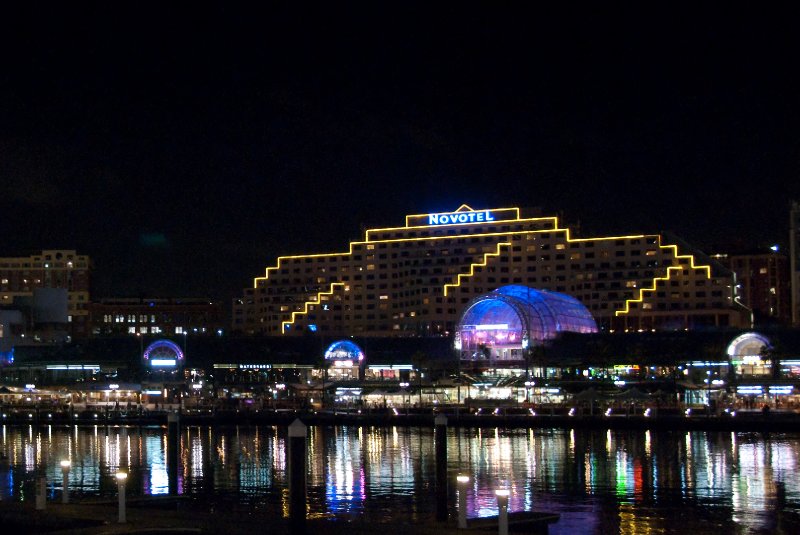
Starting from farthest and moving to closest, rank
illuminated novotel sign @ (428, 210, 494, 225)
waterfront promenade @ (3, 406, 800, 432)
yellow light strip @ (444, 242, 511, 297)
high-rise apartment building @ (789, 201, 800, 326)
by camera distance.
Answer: high-rise apartment building @ (789, 201, 800, 326)
illuminated novotel sign @ (428, 210, 494, 225)
yellow light strip @ (444, 242, 511, 297)
waterfront promenade @ (3, 406, 800, 432)

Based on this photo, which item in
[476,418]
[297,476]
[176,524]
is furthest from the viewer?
[476,418]

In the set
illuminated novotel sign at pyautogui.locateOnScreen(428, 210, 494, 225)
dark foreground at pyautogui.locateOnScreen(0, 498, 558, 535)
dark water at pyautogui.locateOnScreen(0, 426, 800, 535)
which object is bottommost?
dark water at pyautogui.locateOnScreen(0, 426, 800, 535)

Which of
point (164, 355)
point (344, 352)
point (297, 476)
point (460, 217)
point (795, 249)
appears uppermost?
point (460, 217)

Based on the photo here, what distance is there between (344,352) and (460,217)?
46.0 m

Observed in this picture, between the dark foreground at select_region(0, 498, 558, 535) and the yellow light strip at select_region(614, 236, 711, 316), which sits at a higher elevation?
the yellow light strip at select_region(614, 236, 711, 316)

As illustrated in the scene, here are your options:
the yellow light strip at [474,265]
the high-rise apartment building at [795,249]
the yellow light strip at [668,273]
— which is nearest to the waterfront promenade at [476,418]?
the yellow light strip at [668,273]

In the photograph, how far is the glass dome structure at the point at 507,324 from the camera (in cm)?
14212

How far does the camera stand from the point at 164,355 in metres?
153

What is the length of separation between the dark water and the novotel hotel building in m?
70.6

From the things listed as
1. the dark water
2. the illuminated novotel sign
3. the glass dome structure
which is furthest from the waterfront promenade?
the illuminated novotel sign

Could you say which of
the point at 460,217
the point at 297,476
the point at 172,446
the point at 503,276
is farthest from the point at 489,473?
the point at 460,217

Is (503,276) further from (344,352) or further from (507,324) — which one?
(507,324)

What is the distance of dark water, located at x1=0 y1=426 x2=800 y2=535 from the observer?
1858 inches

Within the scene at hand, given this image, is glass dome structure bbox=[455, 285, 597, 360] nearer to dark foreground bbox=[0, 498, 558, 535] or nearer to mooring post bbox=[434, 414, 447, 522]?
mooring post bbox=[434, 414, 447, 522]
